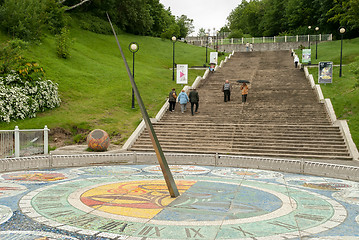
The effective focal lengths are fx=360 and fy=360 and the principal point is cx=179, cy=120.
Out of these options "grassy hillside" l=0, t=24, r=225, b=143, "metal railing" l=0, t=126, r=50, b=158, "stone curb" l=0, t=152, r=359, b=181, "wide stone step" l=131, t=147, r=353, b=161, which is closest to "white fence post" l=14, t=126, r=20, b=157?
"metal railing" l=0, t=126, r=50, b=158

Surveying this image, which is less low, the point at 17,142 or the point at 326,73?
the point at 326,73

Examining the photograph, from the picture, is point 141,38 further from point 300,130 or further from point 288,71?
point 300,130

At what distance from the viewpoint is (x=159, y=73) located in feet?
118

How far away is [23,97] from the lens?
65.9 ft

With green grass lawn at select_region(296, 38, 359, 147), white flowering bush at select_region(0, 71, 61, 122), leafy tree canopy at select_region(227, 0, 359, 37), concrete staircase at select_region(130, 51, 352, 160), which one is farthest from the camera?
leafy tree canopy at select_region(227, 0, 359, 37)

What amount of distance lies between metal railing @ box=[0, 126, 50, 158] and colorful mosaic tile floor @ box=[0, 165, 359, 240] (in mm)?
2976

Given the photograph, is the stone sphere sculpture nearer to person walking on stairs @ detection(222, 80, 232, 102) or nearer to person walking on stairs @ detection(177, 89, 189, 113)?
person walking on stairs @ detection(177, 89, 189, 113)

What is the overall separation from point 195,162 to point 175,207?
6.58 meters

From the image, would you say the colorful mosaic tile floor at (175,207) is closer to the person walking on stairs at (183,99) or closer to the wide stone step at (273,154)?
the wide stone step at (273,154)

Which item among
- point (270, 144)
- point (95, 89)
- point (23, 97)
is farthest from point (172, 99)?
point (23, 97)

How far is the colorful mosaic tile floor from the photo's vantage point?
5.80 meters

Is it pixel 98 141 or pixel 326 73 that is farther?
pixel 326 73

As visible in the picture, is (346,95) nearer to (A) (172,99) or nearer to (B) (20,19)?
(A) (172,99)

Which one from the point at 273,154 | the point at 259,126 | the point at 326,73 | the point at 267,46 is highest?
the point at 267,46
